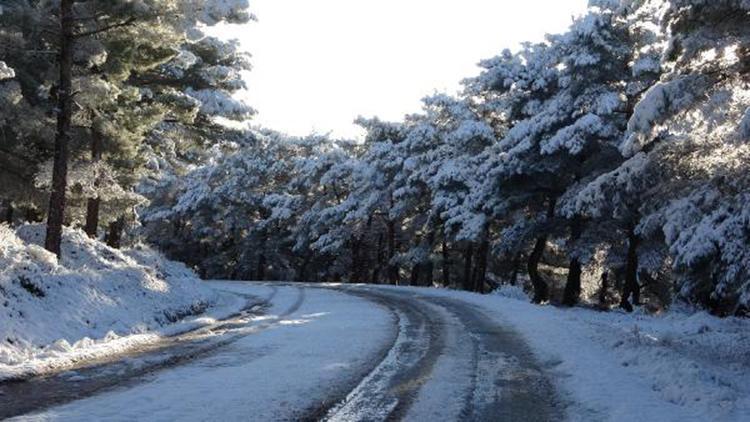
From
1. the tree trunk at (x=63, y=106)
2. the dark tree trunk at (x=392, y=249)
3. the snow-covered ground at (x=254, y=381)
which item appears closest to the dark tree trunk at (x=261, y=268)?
the dark tree trunk at (x=392, y=249)

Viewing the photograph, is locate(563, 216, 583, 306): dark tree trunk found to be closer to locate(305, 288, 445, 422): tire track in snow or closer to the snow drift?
locate(305, 288, 445, 422): tire track in snow

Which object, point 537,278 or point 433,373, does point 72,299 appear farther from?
point 537,278

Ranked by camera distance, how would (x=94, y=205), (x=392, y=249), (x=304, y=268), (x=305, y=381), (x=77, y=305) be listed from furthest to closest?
(x=304, y=268) → (x=392, y=249) → (x=94, y=205) → (x=77, y=305) → (x=305, y=381)

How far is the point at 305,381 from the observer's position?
310 inches

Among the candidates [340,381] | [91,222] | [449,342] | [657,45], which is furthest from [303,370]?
[657,45]

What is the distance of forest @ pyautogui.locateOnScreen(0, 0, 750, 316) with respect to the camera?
12094 millimetres

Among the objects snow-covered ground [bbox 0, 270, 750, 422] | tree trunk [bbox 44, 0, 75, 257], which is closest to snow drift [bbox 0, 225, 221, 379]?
tree trunk [bbox 44, 0, 75, 257]

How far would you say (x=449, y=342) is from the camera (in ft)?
39.5

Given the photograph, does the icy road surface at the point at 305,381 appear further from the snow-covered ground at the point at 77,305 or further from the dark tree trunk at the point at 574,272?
the dark tree trunk at the point at 574,272

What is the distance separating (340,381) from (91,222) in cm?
1419

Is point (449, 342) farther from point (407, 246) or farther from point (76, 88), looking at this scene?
point (407, 246)

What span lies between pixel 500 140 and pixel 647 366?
739 inches

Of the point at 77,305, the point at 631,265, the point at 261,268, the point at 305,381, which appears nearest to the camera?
the point at 305,381

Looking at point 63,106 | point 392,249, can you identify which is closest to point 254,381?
point 63,106
